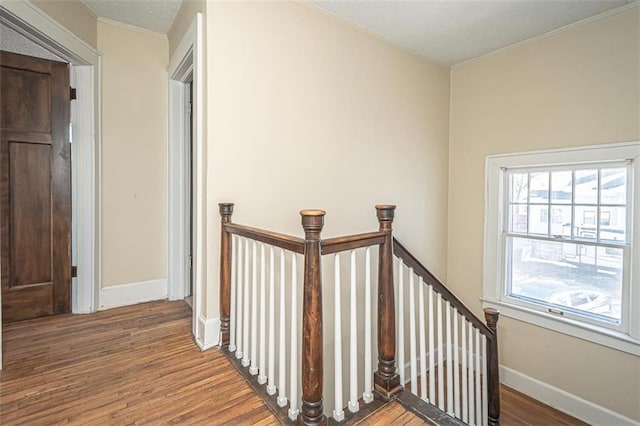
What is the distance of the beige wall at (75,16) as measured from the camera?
6.81 ft

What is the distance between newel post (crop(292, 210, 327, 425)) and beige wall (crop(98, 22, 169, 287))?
6.95ft

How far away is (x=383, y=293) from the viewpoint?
1.63m

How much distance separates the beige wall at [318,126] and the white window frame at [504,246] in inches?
20.5

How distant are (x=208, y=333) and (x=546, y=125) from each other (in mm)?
3350

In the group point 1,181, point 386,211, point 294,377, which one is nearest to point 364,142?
point 386,211

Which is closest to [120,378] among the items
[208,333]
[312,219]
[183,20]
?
[208,333]

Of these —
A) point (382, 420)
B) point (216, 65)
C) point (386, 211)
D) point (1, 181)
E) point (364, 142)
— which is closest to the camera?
point (382, 420)

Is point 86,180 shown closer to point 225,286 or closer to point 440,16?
point 225,286

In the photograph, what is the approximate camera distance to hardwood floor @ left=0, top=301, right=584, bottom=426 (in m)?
1.41

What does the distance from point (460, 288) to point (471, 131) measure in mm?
1781

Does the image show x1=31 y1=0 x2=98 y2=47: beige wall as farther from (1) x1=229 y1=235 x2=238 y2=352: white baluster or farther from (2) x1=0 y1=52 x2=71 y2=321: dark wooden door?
(1) x1=229 y1=235 x2=238 y2=352: white baluster

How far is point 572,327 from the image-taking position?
2717 millimetres

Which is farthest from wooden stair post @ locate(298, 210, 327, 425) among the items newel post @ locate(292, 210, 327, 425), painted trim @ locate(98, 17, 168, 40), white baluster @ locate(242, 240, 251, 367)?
painted trim @ locate(98, 17, 168, 40)

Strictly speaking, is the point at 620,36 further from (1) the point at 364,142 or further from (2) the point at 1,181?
(2) the point at 1,181
